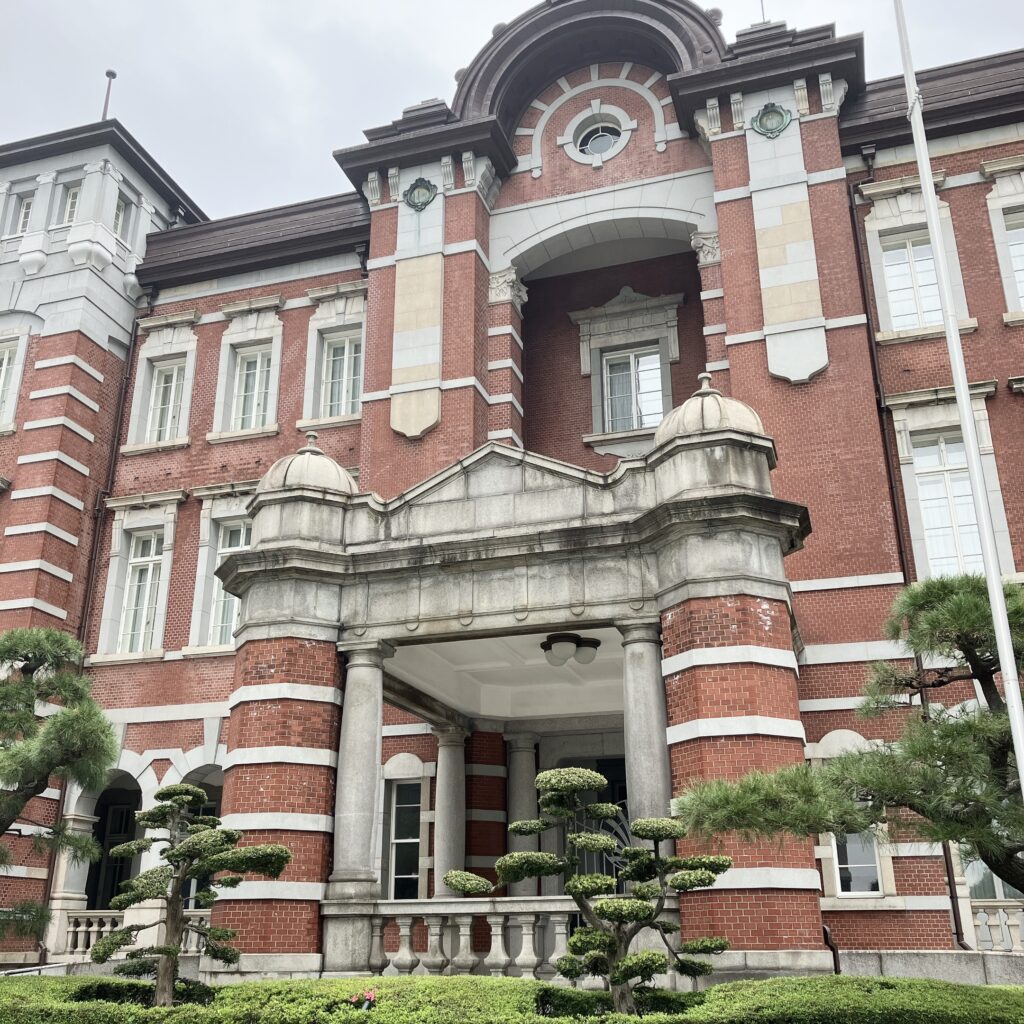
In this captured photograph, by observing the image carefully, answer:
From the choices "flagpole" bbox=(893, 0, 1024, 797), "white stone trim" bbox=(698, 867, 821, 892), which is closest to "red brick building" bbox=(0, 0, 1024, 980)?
"white stone trim" bbox=(698, 867, 821, 892)

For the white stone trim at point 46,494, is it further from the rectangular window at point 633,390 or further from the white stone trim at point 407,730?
the rectangular window at point 633,390

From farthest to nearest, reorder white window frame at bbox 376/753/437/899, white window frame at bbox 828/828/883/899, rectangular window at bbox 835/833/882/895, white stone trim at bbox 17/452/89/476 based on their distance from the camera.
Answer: white stone trim at bbox 17/452/89/476
white window frame at bbox 376/753/437/899
rectangular window at bbox 835/833/882/895
white window frame at bbox 828/828/883/899

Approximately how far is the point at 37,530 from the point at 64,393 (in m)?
2.50

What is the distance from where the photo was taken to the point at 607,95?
19.2 meters

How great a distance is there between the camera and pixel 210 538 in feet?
62.3

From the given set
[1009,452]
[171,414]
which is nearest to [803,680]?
[1009,452]

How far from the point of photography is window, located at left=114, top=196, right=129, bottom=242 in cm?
2108

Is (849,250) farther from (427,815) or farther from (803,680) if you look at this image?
(427,815)

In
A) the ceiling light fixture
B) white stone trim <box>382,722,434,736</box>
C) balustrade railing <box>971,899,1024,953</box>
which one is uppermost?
the ceiling light fixture

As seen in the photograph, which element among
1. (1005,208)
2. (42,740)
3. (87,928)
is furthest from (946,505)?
(87,928)

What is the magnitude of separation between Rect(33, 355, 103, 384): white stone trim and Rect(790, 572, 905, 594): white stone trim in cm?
1284

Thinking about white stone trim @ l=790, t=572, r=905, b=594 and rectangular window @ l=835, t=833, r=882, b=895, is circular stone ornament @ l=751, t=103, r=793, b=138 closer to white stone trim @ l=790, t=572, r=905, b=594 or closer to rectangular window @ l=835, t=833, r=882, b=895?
white stone trim @ l=790, t=572, r=905, b=594

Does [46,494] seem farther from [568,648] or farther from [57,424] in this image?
[568,648]

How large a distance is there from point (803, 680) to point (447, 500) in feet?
17.8
